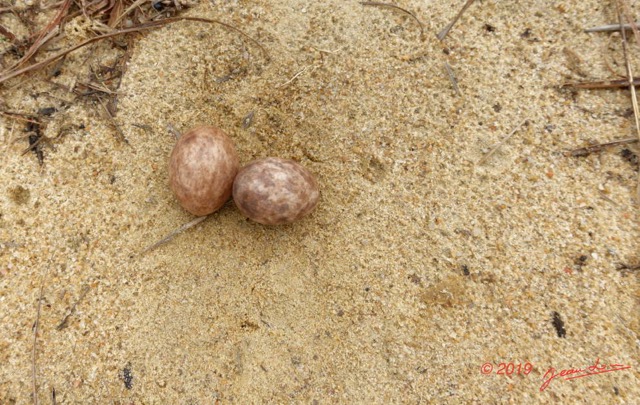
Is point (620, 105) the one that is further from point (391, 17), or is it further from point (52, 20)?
point (52, 20)

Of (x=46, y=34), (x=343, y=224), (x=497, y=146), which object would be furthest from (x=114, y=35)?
(x=497, y=146)

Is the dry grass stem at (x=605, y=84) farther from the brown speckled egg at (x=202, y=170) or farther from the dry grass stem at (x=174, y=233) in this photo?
the dry grass stem at (x=174, y=233)

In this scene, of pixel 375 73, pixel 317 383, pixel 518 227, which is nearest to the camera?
pixel 317 383

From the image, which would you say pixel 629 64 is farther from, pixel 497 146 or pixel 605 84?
pixel 497 146

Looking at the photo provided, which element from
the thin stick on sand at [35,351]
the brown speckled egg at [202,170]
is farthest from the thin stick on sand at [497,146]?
the thin stick on sand at [35,351]

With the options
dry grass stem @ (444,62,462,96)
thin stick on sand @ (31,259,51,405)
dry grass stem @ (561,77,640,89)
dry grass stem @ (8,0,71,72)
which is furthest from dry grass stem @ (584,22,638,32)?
thin stick on sand @ (31,259,51,405)

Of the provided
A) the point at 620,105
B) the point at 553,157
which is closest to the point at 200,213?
the point at 553,157
